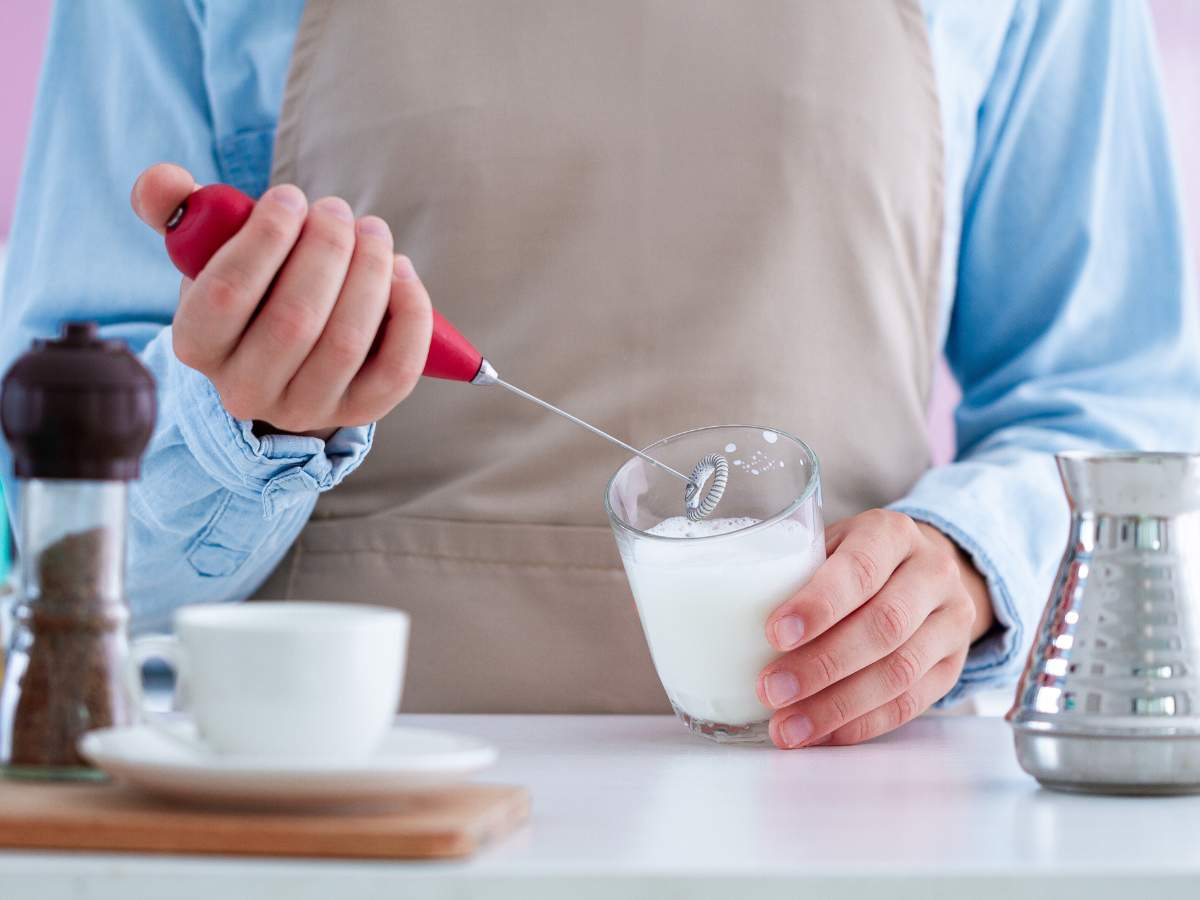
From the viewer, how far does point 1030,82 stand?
49.8 inches

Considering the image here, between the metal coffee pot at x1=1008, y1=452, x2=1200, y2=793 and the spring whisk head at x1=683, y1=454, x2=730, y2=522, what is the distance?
23cm

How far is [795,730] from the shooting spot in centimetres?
79

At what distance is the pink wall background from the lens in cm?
278

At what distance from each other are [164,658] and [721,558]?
314 mm

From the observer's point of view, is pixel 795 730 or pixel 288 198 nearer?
pixel 288 198

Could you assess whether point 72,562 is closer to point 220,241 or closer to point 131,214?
point 220,241

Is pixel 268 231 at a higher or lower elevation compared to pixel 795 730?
higher

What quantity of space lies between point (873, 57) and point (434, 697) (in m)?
0.63

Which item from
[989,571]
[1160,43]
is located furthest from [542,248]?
[1160,43]

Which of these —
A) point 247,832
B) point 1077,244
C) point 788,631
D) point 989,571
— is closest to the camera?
point 247,832

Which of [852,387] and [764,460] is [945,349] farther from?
[764,460]

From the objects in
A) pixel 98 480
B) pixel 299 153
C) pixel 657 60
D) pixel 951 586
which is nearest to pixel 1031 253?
pixel 657 60

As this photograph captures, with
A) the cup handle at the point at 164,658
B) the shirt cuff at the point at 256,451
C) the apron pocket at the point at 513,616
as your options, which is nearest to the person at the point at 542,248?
the apron pocket at the point at 513,616

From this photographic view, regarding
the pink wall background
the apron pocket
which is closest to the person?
the apron pocket
